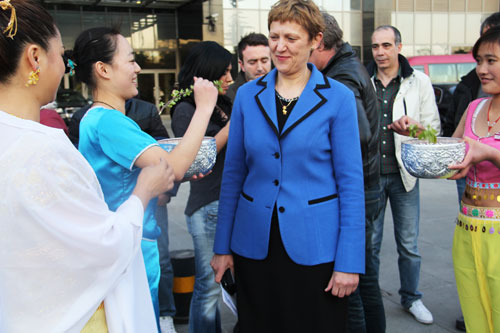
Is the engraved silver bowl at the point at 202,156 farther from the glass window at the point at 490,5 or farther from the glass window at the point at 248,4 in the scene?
the glass window at the point at 490,5

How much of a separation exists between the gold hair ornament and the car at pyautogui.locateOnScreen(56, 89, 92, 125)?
14.7 meters

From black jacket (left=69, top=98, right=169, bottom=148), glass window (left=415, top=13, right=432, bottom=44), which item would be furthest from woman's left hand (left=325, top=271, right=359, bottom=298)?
glass window (left=415, top=13, right=432, bottom=44)

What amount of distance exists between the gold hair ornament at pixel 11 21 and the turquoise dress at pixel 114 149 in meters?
0.58

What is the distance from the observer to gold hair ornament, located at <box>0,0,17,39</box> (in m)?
1.25

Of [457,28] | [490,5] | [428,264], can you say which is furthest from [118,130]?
[490,5]

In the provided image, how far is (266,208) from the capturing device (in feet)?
6.99

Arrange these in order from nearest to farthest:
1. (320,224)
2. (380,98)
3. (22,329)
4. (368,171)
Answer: (22,329), (320,224), (368,171), (380,98)

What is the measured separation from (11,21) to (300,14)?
1274mm

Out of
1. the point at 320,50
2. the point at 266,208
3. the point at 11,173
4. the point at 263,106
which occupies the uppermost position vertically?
the point at 320,50

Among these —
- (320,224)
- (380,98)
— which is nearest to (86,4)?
(380,98)

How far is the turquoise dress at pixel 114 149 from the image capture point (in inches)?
70.4

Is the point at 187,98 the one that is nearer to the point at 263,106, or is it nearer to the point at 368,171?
the point at 263,106

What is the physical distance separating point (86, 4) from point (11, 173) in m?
26.2

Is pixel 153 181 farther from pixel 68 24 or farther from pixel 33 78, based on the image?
pixel 68 24
